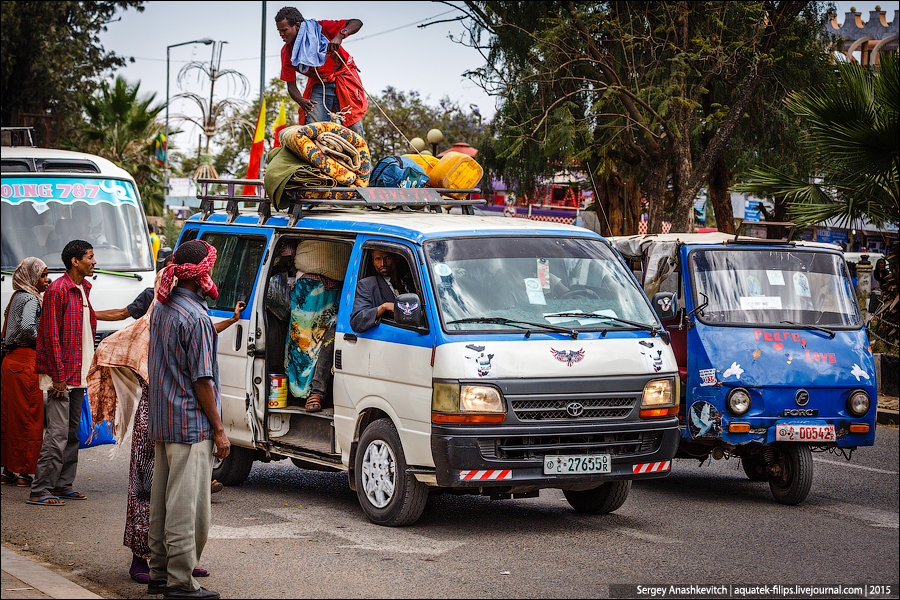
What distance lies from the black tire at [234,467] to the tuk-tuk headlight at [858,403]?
4910 millimetres

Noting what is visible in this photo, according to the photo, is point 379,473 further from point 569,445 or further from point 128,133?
point 128,133

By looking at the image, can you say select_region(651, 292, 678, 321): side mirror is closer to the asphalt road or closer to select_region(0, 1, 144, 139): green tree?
the asphalt road

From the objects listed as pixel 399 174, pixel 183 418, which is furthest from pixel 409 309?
pixel 399 174

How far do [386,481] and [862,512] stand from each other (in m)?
3.86

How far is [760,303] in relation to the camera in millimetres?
9016

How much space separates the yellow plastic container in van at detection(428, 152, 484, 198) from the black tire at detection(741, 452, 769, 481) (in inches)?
130

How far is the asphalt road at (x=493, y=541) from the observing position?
6.10 meters

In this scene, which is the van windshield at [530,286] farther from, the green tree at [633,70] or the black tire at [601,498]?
the green tree at [633,70]

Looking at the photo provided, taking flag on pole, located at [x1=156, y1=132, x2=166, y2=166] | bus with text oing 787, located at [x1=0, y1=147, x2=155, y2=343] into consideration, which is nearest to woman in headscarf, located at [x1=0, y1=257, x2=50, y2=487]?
bus with text oing 787, located at [x1=0, y1=147, x2=155, y2=343]

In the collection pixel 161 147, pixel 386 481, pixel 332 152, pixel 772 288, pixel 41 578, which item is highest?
pixel 161 147

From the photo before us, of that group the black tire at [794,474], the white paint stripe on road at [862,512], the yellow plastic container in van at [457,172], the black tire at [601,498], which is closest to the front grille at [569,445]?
the black tire at [601,498]

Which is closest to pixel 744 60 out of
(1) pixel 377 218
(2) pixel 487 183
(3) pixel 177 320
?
(2) pixel 487 183

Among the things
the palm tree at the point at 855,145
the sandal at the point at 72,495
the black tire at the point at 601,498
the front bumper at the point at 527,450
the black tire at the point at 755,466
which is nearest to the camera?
the front bumper at the point at 527,450

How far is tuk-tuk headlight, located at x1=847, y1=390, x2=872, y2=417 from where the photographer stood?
8.68 m
